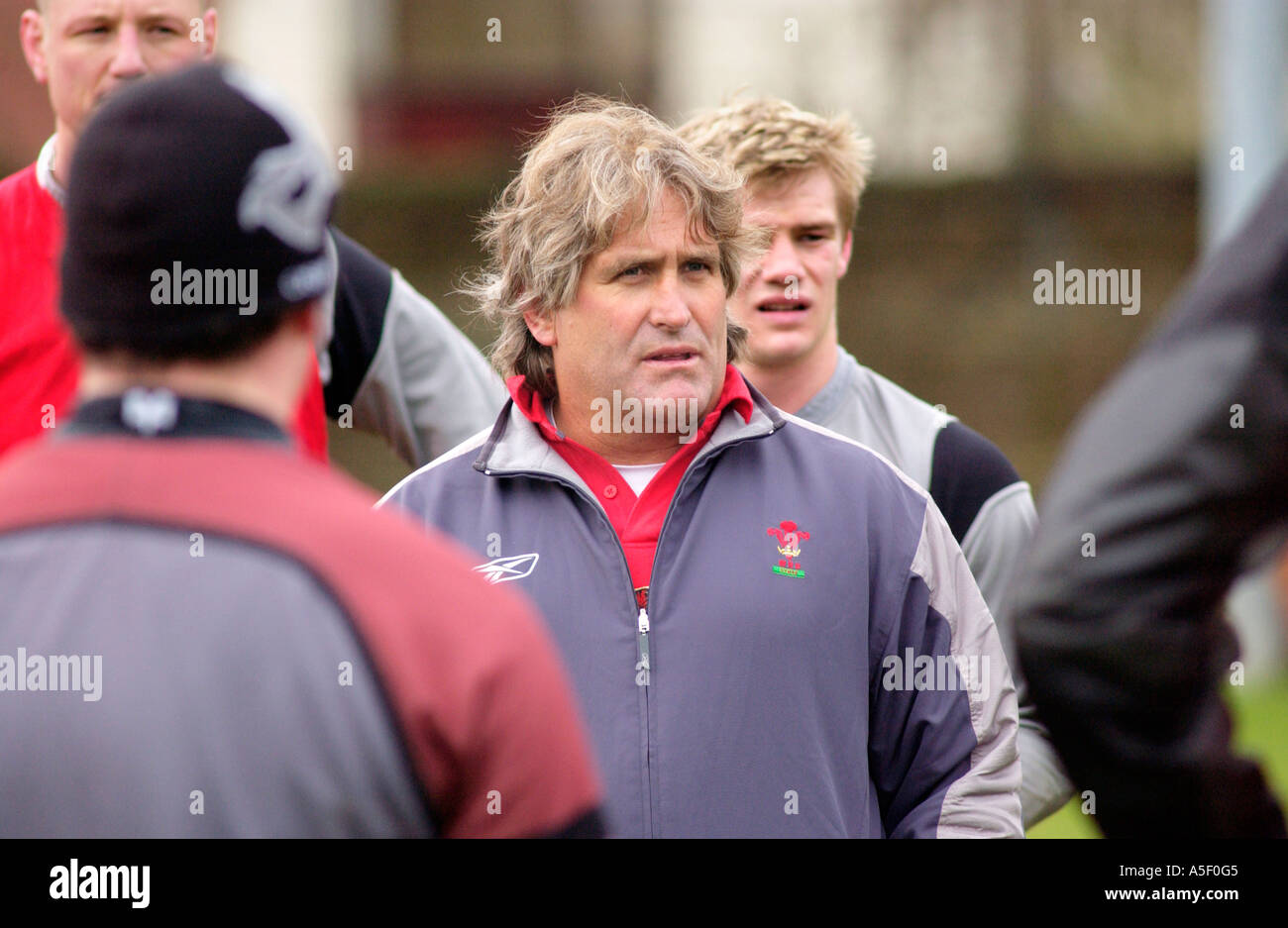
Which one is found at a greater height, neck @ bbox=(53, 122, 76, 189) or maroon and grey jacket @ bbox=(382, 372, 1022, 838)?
neck @ bbox=(53, 122, 76, 189)

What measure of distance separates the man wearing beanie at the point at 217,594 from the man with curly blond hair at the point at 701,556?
3.19 ft

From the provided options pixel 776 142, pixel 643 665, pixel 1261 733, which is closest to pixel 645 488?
pixel 643 665

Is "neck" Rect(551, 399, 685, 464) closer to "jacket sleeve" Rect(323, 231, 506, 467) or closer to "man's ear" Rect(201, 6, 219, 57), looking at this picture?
"jacket sleeve" Rect(323, 231, 506, 467)

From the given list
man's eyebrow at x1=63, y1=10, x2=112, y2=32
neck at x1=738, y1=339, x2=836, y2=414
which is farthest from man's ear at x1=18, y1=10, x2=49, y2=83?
neck at x1=738, y1=339, x2=836, y2=414

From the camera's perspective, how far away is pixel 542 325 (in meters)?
2.87

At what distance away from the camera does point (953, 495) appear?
3.02 metres

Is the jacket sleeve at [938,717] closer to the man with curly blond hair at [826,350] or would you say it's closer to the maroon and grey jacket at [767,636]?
the maroon and grey jacket at [767,636]

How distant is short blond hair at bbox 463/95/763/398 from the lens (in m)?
2.73

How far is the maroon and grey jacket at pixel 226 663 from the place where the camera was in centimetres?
133

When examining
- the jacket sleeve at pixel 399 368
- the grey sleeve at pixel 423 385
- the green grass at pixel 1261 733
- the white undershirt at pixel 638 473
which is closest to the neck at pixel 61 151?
the jacket sleeve at pixel 399 368

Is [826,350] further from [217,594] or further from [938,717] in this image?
[217,594]

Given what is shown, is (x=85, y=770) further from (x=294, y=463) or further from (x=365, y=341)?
(x=365, y=341)

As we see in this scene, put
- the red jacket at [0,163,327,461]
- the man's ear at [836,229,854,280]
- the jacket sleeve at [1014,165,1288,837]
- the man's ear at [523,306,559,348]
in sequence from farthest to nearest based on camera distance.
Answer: the man's ear at [836,229,854,280] → the man's ear at [523,306,559,348] → the red jacket at [0,163,327,461] → the jacket sleeve at [1014,165,1288,837]

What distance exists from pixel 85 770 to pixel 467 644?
34 centimetres
